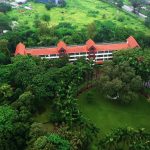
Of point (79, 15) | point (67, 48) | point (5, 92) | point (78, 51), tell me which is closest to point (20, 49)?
point (67, 48)

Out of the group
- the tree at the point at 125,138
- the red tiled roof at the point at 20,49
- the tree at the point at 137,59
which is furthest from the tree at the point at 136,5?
the tree at the point at 125,138

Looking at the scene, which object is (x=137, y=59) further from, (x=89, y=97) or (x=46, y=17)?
(x=46, y=17)

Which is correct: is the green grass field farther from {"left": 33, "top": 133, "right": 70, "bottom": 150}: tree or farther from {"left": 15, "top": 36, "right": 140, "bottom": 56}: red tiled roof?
{"left": 33, "top": 133, "right": 70, "bottom": 150}: tree

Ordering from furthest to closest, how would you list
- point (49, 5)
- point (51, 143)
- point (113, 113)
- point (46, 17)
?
point (49, 5) → point (46, 17) → point (113, 113) → point (51, 143)

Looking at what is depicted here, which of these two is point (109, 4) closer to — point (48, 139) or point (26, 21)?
point (26, 21)

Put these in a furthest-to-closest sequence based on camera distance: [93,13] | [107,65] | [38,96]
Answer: [93,13] < [107,65] < [38,96]

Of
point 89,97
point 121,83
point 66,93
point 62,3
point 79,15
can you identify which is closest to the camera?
point 66,93

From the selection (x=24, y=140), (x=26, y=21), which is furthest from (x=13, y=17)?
(x=24, y=140)

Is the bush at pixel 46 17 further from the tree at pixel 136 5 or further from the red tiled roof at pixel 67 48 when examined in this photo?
the tree at pixel 136 5
